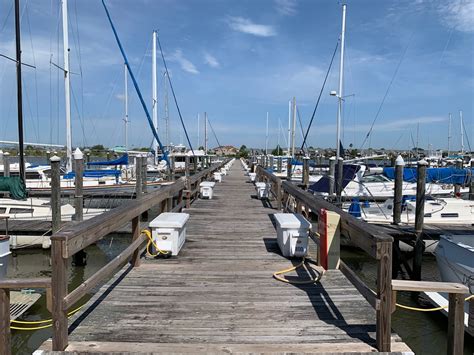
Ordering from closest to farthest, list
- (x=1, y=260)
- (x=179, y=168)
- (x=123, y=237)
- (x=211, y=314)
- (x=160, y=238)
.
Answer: (x=211, y=314), (x=160, y=238), (x=1, y=260), (x=123, y=237), (x=179, y=168)

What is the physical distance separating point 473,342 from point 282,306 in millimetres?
4803

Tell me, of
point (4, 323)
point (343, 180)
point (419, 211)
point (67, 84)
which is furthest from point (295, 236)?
point (67, 84)

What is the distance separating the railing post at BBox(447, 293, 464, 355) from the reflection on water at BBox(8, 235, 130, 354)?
7.08 m

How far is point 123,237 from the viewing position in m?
15.6

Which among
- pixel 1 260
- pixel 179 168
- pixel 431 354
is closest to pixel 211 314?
pixel 1 260

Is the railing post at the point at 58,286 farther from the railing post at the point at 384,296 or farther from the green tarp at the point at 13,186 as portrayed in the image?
the green tarp at the point at 13,186

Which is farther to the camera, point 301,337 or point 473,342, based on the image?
point 473,342

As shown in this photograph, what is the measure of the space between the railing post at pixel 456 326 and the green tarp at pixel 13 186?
559 inches

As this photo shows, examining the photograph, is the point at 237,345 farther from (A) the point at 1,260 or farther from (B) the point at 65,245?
(A) the point at 1,260

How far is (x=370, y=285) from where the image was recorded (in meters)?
10.6

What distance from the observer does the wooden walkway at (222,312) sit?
3254 millimetres

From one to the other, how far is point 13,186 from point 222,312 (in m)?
12.5

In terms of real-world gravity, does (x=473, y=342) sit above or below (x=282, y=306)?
below

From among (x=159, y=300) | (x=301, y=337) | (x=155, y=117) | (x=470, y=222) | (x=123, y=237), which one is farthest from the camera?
(x=155, y=117)
